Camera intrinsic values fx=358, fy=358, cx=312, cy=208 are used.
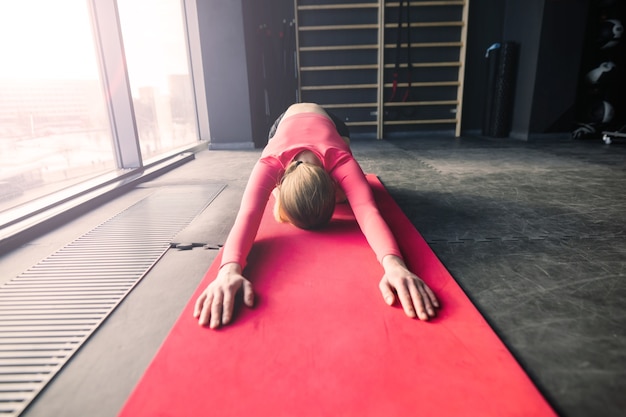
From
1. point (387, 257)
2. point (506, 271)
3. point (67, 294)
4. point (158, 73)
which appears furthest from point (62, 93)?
point (506, 271)

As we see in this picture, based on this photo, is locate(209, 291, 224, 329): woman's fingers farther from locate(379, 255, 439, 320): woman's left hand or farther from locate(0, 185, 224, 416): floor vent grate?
locate(379, 255, 439, 320): woman's left hand

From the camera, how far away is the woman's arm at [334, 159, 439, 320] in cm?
105

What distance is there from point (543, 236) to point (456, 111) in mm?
4165

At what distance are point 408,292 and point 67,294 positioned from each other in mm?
1164

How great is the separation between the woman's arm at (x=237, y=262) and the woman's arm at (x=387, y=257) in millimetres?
340

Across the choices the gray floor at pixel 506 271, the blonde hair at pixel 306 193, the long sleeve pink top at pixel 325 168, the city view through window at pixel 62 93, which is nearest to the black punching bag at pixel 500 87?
the gray floor at pixel 506 271

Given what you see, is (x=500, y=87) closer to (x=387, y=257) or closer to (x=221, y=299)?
(x=387, y=257)

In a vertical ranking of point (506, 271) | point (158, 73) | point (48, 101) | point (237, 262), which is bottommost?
point (506, 271)

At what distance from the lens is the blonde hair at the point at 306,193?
4.59 ft

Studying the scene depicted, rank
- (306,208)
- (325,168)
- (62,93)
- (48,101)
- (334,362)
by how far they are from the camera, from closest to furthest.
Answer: (334,362), (306,208), (325,168), (48,101), (62,93)

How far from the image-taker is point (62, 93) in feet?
7.79

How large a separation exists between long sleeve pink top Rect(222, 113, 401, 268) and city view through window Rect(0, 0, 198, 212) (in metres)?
Result: 1.44

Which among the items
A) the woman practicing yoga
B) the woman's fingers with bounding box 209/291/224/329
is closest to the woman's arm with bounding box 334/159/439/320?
the woman practicing yoga

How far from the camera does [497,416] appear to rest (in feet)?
2.32
